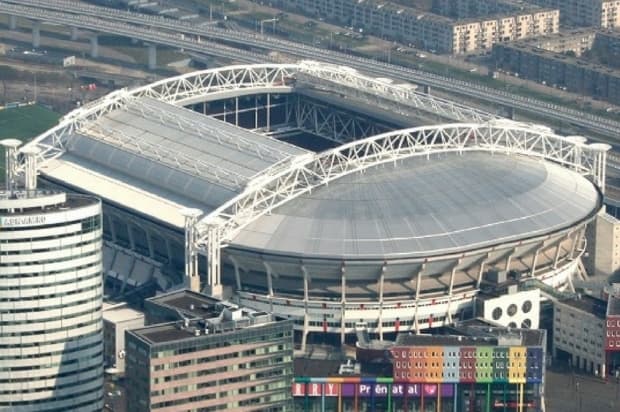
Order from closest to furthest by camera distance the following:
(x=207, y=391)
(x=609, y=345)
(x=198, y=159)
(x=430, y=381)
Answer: (x=207, y=391)
(x=430, y=381)
(x=609, y=345)
(x=198, y=159)

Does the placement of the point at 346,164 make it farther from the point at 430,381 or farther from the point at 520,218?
the point at 430,381

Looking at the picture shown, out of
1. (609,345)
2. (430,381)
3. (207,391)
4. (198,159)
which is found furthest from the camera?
(198,159)

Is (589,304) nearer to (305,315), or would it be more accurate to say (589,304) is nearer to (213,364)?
(305,315)

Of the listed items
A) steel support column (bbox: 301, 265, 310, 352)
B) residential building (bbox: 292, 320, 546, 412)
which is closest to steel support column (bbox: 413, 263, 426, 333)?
steel support column (bbox: 301, 265, 310, 352)

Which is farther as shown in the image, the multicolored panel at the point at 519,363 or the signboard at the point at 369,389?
the multicolored panel at the point at 519,363

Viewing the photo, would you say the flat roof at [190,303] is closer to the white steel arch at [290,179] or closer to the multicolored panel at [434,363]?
the white steel arch at [290,179]

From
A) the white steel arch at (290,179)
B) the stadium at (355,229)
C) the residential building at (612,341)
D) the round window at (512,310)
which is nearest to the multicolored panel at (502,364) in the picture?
the stadium at (355,229)

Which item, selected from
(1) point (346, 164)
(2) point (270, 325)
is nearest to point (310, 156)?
(1) point (346, 164)

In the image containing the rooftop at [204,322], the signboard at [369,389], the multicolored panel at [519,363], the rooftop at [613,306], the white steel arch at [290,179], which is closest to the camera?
the rooftop at [204,322]
